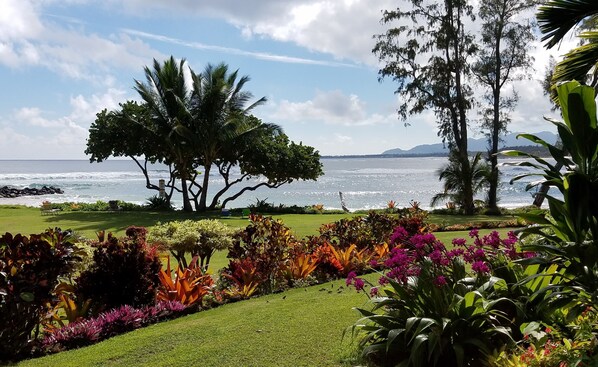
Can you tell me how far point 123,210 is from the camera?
27672 millimetres

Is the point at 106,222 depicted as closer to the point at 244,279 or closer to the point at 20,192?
the point at 244,279

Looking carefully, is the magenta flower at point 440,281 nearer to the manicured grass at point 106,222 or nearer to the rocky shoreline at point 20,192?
the manicured grass at point 106,222

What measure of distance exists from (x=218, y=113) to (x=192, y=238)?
19.5m

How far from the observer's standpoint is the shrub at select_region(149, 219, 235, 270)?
7.73 meters

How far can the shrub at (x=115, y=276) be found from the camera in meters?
6.38

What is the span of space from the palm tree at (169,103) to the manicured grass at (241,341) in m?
20.4

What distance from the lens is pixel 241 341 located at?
4.84 metres

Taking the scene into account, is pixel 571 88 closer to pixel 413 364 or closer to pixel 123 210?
pixel 413 364

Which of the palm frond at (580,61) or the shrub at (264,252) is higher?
the palm frond at (580,61)

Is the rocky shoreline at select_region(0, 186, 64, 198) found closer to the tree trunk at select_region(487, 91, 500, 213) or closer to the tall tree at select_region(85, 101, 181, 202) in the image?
the tall tree at select_region(85, 101, 181, 202)

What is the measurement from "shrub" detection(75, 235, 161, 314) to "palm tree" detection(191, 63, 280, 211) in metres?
19.6

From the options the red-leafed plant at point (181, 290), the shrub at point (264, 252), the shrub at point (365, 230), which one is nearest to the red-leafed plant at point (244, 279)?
the shrub at point (264, 252)

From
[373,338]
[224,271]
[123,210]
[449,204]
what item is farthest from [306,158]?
[373,338]

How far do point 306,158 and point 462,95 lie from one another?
9.19 metres
